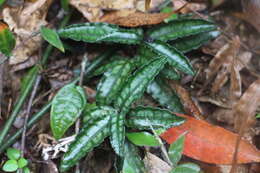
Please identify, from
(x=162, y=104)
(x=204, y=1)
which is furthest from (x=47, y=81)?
(x=204, y=1)

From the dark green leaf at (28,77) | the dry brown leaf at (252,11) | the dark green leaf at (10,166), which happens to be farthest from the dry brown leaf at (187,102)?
the dark green leaf at (10,166)

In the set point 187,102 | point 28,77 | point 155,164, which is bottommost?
point 155,164

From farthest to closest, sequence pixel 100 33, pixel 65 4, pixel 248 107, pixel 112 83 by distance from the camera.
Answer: pixel 65 4
pixel 100 33
pixel 112 83
pixel 248 107

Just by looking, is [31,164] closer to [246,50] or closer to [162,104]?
[162,104]

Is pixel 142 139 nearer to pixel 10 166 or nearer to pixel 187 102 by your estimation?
pixel 187 102

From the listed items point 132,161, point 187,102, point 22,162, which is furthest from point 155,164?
point 22,162

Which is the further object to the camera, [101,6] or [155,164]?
[101,6]

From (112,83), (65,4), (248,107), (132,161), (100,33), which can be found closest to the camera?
(248,107)
